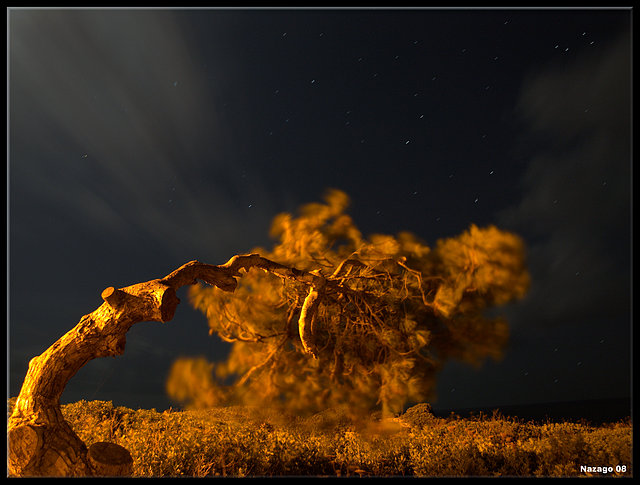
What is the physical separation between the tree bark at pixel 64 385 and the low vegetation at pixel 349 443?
0.67 meters

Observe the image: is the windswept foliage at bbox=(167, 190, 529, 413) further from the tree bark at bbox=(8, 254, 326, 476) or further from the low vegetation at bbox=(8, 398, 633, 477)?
the tree bark at bbox=(8, 254, 326, 476)

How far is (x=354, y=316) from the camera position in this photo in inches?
135

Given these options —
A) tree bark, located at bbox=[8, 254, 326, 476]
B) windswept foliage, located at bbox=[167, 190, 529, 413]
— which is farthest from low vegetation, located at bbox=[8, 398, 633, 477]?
tree bark, located at bbox=[8, 254, 326, 476]

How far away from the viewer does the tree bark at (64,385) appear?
6.11ft

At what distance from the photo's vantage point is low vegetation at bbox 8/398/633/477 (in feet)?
8.77

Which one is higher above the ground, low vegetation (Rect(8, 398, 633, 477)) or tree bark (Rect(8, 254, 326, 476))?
tree bark (Rect(8, 254, 326, 476))

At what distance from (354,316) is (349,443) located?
2.95 ft

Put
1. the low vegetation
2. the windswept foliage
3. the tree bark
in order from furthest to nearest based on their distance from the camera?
the windswept foliage
the low vegetation
the tree bark

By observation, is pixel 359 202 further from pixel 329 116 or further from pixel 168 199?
pixel 168 199

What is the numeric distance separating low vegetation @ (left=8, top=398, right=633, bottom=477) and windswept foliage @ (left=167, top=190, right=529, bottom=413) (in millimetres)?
160

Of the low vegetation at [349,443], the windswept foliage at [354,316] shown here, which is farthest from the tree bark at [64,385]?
the windswept foliage at [354,316]

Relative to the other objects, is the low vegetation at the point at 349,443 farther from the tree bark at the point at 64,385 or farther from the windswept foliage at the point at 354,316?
the tree bark at the point at 64,385

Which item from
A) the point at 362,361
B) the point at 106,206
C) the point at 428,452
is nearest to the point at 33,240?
the point at 106,206

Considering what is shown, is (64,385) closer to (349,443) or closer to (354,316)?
(349,443)
